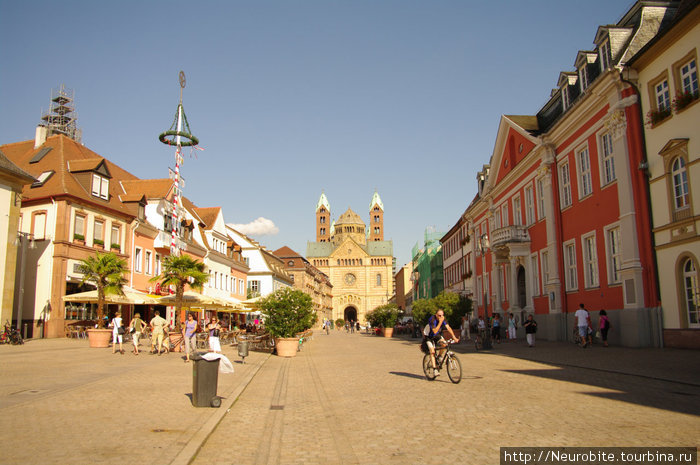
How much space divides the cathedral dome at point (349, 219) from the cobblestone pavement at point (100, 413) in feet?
436

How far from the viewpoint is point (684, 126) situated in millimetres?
18594

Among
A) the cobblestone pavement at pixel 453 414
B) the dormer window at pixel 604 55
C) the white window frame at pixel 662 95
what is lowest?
the cobblestone pavement at pixel 453 414

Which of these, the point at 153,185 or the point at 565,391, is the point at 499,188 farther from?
the point at 565,391

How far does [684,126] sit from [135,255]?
3111 cm

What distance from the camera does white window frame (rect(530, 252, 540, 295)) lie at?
3285cm

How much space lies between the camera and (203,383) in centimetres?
945

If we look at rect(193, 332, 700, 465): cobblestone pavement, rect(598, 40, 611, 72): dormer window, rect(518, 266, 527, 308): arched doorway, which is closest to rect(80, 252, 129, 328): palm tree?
rect(193, 332, 700, 465): cobblestone pavement

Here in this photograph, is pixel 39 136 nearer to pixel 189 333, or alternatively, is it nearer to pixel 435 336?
pixel 189 333

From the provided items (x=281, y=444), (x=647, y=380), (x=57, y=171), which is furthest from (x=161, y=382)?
(x=57, y=171)

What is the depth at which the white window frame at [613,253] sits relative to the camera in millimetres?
23281

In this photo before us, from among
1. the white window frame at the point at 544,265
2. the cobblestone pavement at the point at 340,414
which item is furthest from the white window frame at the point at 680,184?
the white window frame at the point at 544,265

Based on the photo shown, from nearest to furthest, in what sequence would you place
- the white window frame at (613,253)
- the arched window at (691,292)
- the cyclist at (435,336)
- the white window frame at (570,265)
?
1. the cyclist at (435,336)
2. the arched window at (691,292)
3. the white window frame at (613,253)
4. the white window frame at (570,265)

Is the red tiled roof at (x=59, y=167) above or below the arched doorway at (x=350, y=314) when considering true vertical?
above

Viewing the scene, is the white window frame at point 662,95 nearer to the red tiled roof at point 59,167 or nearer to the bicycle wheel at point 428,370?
the bicycle wheel at point 428,370
